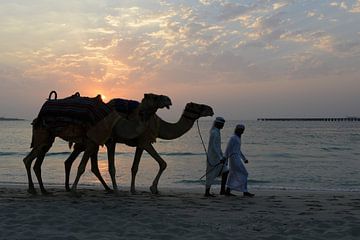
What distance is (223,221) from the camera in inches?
273

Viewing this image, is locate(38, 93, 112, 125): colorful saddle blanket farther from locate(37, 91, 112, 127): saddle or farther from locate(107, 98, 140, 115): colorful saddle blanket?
locate(107, 98, 140, 115): colorful saddle blanket

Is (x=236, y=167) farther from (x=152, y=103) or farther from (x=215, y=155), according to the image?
(x=152, y=103)

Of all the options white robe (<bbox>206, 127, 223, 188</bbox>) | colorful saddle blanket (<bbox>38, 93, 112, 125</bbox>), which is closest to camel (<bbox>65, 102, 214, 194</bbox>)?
white robe (<bbox>206, 127, 223, 188</bbox>)

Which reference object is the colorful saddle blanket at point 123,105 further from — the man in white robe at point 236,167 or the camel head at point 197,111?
the man in white robe at point 236,167

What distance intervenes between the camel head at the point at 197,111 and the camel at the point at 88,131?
664 mm

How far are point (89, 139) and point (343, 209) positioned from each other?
4.89 meters

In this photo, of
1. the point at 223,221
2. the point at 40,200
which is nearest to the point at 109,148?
the point at 40,200

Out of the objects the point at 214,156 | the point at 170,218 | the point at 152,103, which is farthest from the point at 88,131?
the point at 170,218

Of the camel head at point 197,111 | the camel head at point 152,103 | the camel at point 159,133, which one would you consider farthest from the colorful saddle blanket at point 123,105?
the camel head at point 197,111

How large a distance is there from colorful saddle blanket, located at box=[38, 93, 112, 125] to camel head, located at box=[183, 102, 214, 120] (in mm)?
1715

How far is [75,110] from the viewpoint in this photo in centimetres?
908

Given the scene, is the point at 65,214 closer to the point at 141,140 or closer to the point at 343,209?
the point at 141,140

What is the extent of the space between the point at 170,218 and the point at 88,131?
2.96 meters

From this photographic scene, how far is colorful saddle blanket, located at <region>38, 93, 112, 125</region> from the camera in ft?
29.7
